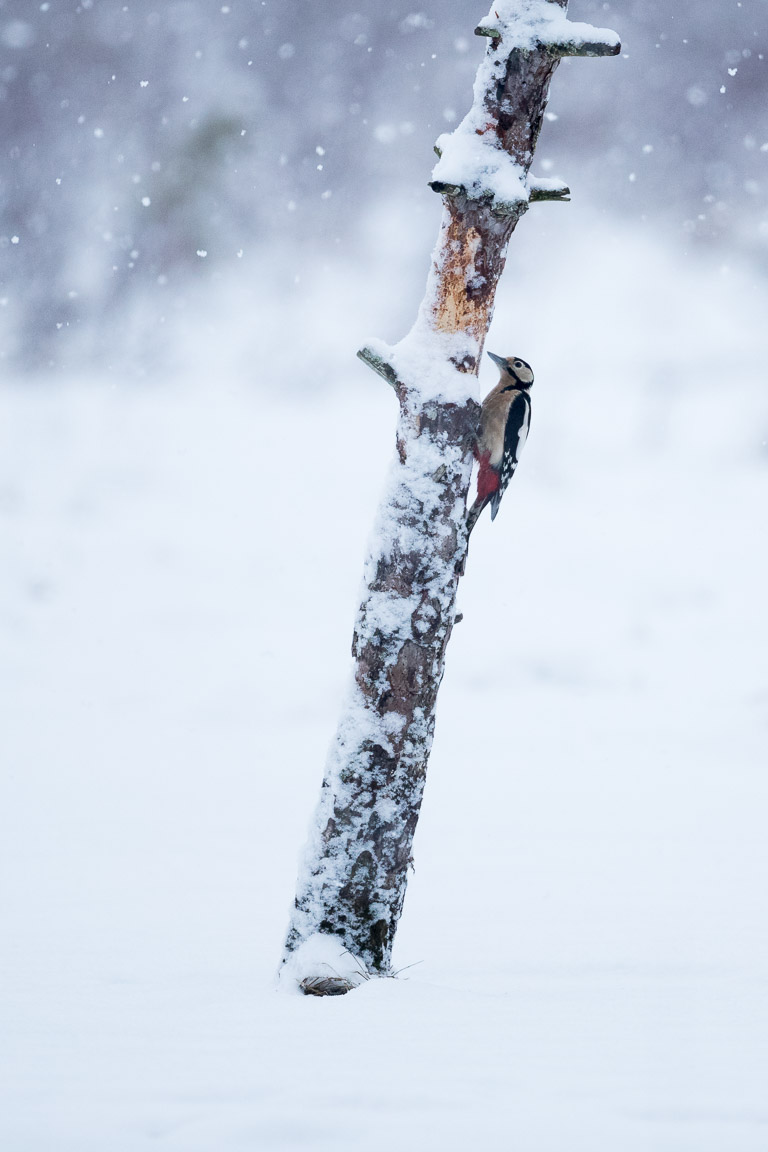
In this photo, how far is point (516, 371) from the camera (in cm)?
409

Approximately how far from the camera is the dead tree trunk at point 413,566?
291cm

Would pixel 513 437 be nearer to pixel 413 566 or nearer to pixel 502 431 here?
pixel 502 431

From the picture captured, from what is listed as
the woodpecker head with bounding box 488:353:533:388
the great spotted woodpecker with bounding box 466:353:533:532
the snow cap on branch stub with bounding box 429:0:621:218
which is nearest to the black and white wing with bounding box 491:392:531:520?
the great spotted woodpecker with bounding box 466:353:533:532

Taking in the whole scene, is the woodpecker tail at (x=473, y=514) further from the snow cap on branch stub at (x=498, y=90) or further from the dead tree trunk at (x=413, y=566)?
the snow cap on branch stub at (x=498, y=90)

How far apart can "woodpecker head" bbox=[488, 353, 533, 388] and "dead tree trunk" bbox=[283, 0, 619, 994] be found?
1.05 metres

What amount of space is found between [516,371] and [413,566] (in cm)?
154

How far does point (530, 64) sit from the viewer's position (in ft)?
9.34

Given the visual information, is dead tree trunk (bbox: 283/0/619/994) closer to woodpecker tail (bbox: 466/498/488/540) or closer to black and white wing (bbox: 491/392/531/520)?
woodpecker tail (bbox: 466/498/488/540)

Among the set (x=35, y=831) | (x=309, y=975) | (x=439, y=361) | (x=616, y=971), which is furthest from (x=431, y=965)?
(x=35, y=831)

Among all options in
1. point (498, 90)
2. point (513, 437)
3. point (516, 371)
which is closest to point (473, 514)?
point (513, 437)

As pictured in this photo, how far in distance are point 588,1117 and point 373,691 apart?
146 centimetres

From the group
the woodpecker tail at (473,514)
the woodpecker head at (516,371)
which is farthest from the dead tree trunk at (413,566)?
the woodpecker head at (516,371)

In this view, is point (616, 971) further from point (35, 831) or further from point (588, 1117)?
point (35, 831)

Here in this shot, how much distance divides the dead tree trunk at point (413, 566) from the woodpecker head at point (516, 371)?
3.46ft
